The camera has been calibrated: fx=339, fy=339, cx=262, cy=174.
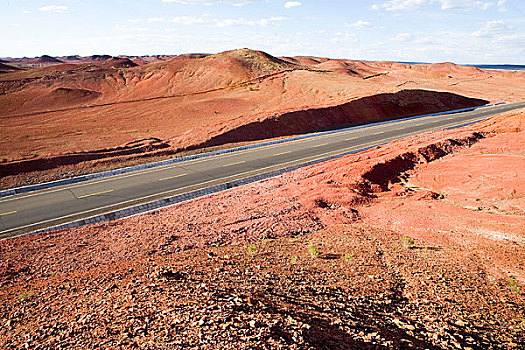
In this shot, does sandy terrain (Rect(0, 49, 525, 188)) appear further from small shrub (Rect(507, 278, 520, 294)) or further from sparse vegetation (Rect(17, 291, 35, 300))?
small shrub (Rect(507, 278, 520, 294))

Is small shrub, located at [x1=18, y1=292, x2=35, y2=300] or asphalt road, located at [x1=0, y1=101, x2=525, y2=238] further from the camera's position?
asphalt road, located at [x1=0, y1=101, x2=525, y2=238]

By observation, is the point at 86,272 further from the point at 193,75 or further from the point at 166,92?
the point at 193,75

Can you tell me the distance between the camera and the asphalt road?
47.5 ft

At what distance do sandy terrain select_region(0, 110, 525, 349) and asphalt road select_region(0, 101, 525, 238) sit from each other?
2607 mm

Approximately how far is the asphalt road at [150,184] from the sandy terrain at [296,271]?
2.61 metres

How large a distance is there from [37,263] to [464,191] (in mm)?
15182

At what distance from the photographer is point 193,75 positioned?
63.6 metres

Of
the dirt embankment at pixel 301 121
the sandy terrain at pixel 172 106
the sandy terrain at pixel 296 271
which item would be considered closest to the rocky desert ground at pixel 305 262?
the sandy terrain at pixel 296 271

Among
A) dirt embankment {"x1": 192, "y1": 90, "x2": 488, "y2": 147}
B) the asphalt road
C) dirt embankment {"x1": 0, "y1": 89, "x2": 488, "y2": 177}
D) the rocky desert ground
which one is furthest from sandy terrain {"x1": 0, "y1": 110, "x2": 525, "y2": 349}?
dirt embankment {"x1": 192, "y1": 90, "x2": 488, "y2": 147}

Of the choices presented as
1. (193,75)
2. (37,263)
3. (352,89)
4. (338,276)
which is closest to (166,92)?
(193,75)

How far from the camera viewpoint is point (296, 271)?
803 centimetres

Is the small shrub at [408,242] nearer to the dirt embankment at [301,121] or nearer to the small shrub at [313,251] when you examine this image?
the small shrub at [313,251]

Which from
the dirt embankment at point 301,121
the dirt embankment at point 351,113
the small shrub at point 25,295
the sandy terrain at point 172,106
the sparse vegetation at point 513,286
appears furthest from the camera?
the dirt embankment at point 351,113

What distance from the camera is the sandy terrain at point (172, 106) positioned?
26438 millimetres
